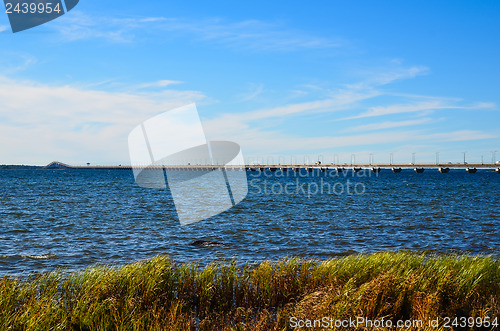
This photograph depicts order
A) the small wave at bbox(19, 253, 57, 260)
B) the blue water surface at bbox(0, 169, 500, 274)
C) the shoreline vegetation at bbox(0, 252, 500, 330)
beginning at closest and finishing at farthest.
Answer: the shoreline vegetation at bbox(0, 252, 500, 330)
the small wave at bbox(19, 253, 57, 260)
the blue water surface at bbox(0, 169, 500, 274)

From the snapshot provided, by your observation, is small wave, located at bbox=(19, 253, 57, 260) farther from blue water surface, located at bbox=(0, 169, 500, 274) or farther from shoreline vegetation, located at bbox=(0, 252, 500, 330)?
shoreline vegetation, located at bbox=(0, 252, 500, 330)

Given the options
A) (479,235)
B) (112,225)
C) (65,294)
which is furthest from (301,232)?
(65,294)

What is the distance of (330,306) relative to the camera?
839 cm

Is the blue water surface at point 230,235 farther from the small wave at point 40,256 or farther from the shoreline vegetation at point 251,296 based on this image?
the shoreline vegetation at point 251,296

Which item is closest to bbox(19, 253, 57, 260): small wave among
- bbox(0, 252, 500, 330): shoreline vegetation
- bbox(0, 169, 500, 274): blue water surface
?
bbox(0, 169, 500, 274): blue water surface

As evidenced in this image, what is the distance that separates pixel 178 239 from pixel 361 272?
15.3m

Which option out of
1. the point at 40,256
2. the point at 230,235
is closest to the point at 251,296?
the point at 40,256

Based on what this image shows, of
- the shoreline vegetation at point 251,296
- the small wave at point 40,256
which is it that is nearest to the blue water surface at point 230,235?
the small wave at point 40,256

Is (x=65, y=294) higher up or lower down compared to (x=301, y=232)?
higher up

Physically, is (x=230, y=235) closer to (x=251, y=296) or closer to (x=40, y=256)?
(x=40, y=256)

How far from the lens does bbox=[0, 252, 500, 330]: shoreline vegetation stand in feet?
27.3

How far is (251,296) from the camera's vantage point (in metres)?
11.0

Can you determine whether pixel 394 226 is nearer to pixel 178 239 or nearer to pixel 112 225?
pixel 178 239

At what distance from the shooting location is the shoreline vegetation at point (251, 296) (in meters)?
8.34
